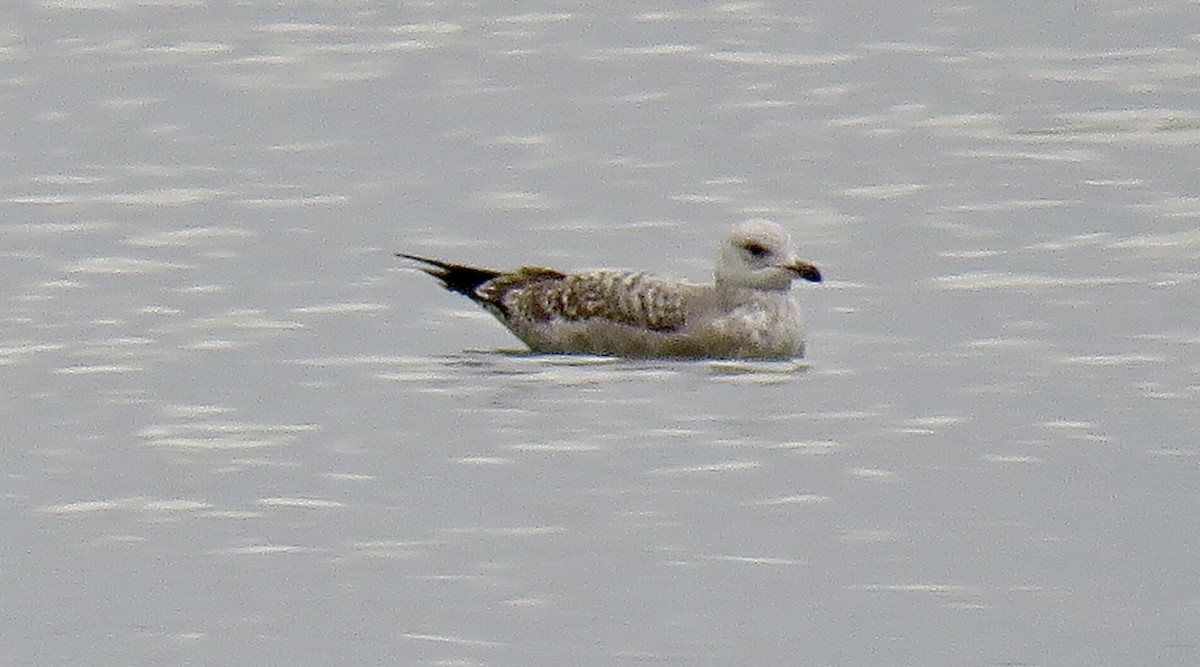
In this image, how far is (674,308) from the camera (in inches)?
708

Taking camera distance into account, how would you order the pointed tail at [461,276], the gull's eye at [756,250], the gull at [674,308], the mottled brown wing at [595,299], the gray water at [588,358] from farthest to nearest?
1. the pointed tail at [461,276]
2. the gull's eye at [756,250]
3. the mottled brown wing at [595,299]
4. the gull at [674,308]
5. the gray water at [588,358]

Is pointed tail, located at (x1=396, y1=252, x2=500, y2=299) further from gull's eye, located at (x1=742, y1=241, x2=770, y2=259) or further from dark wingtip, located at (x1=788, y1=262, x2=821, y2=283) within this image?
dark wingtip, located at (x1=788, y1=262, x2=821, y2=283)

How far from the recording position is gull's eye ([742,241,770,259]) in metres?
18.2

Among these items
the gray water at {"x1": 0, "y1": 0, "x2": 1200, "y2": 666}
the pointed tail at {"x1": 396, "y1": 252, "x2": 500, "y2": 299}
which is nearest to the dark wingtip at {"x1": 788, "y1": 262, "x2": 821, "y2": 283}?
the gray water at {"x1": 0, "y1": 0, "x2": 1200, "y2": 666}

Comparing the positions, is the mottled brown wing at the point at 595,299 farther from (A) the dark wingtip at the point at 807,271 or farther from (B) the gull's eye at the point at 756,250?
(A) the dark wingtip at the point at 807,271

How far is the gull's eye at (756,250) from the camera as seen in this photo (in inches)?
718

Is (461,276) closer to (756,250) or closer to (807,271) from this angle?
(756,250)

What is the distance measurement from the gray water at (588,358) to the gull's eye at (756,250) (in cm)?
46

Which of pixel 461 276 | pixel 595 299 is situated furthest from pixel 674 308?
pixel 461 276

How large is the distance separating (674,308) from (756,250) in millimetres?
551

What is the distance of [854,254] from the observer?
19.8 meters

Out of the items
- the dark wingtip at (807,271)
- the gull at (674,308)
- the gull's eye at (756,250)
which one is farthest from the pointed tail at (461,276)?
the dark wingtip at (807,271)

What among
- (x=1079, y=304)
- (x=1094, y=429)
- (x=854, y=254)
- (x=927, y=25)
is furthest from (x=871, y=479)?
(x=927, y=25)

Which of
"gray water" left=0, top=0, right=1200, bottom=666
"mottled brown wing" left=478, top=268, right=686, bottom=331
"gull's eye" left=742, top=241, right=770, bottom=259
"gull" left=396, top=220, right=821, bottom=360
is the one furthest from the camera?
"gull's eye" left=742, top=241, right=770, bottom=259
